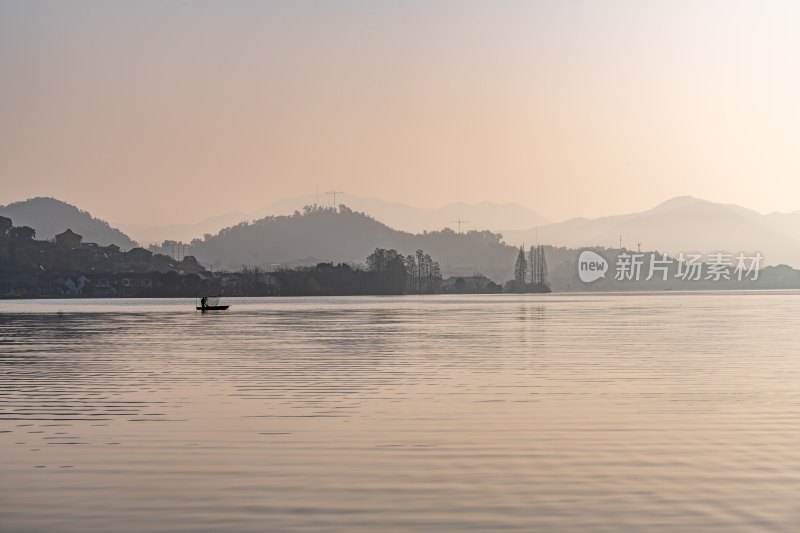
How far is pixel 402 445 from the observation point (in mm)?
21172

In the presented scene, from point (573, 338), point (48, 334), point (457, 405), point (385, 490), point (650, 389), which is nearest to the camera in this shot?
point (385, 490)

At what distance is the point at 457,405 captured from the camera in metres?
28.2

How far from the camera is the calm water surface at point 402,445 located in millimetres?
14828

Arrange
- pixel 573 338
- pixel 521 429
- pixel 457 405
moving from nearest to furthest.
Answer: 1. pixel 521 429
2. pixel 457 405
3. pixel 573 338

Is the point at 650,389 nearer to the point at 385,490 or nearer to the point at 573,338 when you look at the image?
the point at 385,490

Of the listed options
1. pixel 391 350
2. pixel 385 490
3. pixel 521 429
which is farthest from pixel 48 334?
pixel 385 490

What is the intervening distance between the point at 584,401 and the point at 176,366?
808 inches

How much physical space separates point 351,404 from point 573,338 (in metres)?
36.8

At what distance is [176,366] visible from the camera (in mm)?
42531

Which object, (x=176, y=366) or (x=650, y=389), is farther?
(x=176, y=366)

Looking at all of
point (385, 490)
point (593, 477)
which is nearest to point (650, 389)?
point (593, 477)

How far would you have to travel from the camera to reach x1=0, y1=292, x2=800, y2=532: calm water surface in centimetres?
1483

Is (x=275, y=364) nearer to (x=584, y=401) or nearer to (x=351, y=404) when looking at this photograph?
(x=351, y=404)

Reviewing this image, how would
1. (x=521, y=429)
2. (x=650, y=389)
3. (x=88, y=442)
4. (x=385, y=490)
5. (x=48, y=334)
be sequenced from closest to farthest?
(x=385, y=490) → (x=88, y=442) → (x=521, y=429) → (x=650, y=389) → (x=48, y=334)
